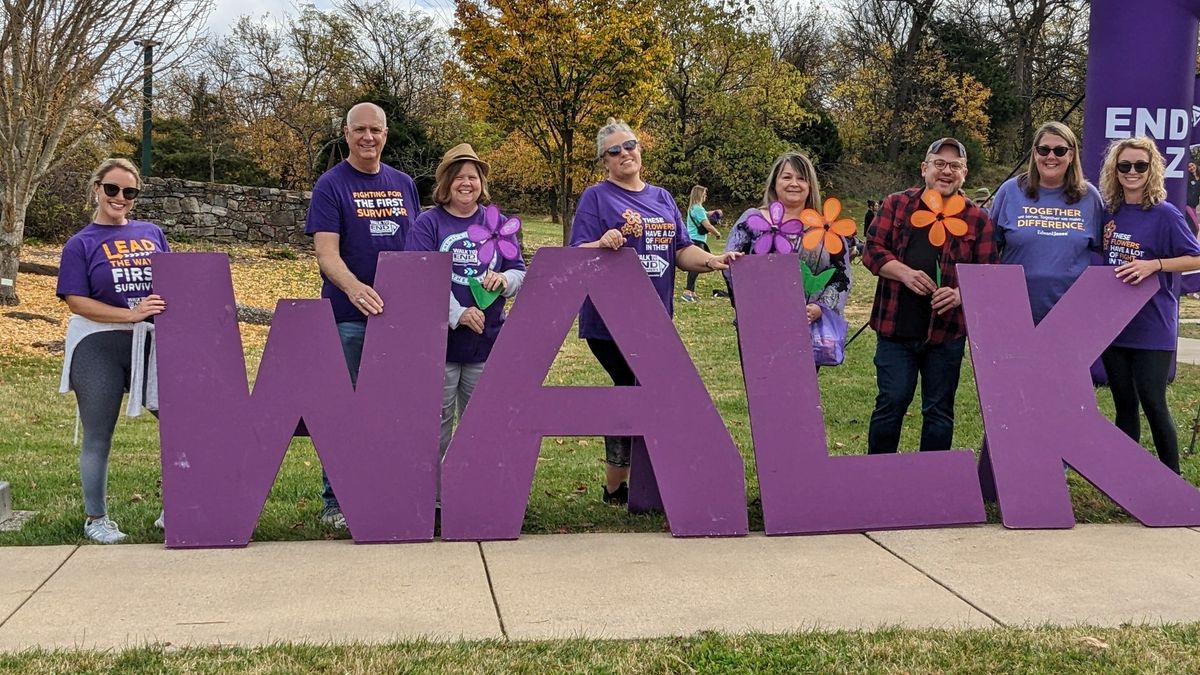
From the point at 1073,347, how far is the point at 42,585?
174 inches

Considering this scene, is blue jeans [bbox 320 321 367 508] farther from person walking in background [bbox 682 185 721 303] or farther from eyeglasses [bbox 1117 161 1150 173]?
person walking in background [bbox 682 185 721 303]

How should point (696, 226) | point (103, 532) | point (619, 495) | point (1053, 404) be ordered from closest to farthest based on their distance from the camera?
point (103, 532), point (1053, 404), point (619, 495), point (696, 226)

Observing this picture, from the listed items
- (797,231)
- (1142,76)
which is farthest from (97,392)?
→ (1142,76)

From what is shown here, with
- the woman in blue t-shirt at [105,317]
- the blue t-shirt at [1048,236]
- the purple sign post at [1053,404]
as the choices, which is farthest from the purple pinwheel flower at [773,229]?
the woman in blue t-shirt at [105,317]

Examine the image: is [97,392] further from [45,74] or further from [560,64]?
[560,64]

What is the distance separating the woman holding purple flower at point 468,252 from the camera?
4.38m

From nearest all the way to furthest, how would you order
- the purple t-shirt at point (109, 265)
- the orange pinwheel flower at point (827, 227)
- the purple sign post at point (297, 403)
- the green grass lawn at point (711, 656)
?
1. the green grass lawn at point (711, 656)
2. the purple t-shirt at point (109, 265)
3. the purple sign post at point (297, 403)
4. the orange pinwheel flower at point (827, 227)

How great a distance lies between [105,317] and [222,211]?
1700 cm

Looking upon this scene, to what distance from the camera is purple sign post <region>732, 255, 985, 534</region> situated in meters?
4.40

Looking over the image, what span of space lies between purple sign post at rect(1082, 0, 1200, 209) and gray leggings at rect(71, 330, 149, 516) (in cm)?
674

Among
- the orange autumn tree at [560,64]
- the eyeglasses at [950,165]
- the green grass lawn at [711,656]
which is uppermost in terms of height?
the orange autumn tree at [560,64]

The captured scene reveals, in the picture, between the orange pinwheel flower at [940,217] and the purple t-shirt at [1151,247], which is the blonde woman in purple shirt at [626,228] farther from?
the purple t-shirt at [1151,247]

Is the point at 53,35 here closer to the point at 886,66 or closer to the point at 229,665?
the point at 229,665

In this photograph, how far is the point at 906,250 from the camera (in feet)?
15.7
